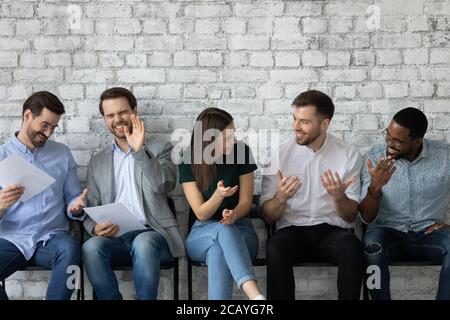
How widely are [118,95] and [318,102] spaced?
1015mm

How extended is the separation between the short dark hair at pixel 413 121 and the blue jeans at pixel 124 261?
1.33 meters

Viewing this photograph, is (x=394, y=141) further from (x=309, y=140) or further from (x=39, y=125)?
(x=39, y=125)

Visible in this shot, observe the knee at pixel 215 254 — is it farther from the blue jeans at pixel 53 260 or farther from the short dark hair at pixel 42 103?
the short dark hair at pixel 42 103

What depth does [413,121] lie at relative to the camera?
3863 mm

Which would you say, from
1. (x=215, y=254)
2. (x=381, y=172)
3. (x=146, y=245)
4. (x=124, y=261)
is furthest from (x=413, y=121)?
(x=124, y=261)

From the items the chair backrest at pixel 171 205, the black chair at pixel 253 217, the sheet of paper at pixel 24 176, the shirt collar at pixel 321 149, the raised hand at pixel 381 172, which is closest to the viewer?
the sheet of paper at pixel 24 176

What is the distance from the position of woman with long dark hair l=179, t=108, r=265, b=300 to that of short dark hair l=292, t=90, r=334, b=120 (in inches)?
14.7

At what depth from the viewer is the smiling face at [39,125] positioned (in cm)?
384

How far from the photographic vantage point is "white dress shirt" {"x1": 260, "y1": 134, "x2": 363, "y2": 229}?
12.7 feet

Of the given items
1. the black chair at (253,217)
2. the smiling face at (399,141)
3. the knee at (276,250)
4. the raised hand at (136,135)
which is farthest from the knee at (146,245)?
the smiling face at (399,141)

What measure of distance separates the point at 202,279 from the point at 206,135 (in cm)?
90

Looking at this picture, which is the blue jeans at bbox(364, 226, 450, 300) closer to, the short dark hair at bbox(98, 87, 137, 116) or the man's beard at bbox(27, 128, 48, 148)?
the short dark hair at bbox(98, 87, 137, 116)

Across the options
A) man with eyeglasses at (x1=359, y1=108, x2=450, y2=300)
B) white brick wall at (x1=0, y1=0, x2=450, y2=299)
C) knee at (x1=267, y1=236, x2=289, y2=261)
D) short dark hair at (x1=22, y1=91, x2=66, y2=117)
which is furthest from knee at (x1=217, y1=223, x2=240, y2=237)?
short dark hair at (x1=22, y1=91, x2=66, y2=117)

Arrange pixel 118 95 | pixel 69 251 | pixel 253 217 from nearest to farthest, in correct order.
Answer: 1. pixel 69 251
2. pixel 118 95
3. pixel 253 217
